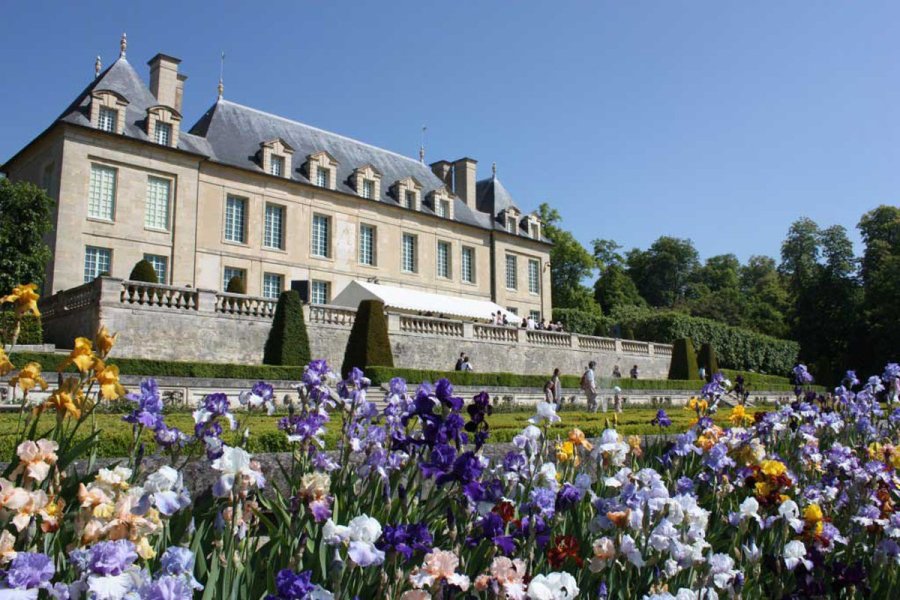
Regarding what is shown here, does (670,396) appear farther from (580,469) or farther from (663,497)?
(663,497)

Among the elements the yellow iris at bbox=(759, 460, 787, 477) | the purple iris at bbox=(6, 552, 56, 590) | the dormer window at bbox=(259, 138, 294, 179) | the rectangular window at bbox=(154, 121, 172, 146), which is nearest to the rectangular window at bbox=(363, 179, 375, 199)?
the dormer window at bbox=(259, 138, 294, 179)

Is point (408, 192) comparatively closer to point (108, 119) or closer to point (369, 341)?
point (108, 119)

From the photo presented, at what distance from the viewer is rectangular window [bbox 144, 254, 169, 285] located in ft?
87.4

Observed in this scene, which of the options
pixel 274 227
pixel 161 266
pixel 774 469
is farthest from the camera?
pixel 274 227

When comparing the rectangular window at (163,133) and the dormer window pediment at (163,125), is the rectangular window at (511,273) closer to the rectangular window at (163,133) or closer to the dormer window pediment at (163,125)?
the dormer window pediment at (163,125)

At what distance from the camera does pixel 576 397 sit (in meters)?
23.7

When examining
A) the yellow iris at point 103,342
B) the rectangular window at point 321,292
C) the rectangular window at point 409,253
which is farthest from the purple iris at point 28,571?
the rectangular window at point 409,253

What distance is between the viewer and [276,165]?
1223 inches

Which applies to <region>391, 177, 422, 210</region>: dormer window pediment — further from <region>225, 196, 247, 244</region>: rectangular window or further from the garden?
the garden

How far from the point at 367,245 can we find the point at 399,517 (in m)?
30.9

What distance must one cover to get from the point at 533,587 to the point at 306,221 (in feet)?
99.6

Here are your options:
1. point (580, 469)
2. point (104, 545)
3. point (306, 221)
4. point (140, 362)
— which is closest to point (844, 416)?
point (580, 469)

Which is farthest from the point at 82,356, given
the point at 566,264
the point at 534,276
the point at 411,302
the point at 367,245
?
the point at 566,264

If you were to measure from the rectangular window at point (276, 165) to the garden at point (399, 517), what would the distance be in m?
27.0
